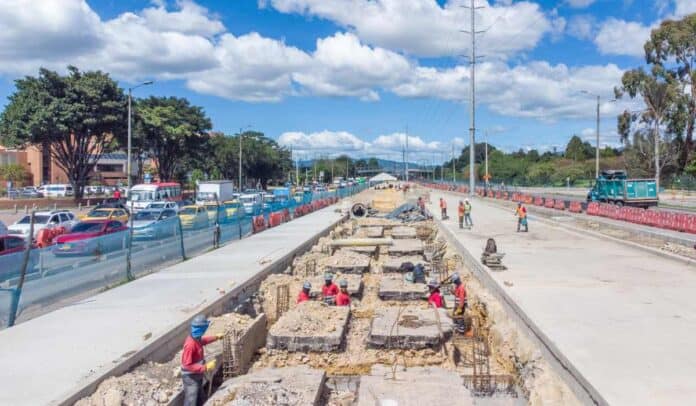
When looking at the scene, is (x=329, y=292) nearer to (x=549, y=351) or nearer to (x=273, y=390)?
(x=549, y=351)

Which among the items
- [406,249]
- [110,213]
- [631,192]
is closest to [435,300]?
[406,249]

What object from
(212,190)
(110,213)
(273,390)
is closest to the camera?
(273,390)

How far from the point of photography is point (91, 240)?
43.8 ft

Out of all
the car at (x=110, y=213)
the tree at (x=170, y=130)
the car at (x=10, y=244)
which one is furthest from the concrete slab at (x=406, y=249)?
the tree at (x=170, y=130)

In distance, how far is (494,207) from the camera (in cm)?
4516

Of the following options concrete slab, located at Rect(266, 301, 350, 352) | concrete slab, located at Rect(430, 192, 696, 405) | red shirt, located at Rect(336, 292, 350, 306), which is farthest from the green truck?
concrete slab, located at Rect(266, 301, 350, 352)

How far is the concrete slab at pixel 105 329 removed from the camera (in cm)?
752

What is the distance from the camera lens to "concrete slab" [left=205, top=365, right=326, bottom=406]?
7301 mm

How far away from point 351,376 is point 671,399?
180 inches

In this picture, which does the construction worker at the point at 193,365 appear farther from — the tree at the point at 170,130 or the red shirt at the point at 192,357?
the tree at the point at 170,130

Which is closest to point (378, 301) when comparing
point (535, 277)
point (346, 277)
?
point (346, 277)

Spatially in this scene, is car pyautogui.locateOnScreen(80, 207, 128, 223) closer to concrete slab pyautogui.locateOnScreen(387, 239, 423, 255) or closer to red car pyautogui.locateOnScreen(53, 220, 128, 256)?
red car pyautogui.locateOnScreen(53, 220, 128, 256)

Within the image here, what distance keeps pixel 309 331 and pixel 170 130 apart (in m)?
46.9

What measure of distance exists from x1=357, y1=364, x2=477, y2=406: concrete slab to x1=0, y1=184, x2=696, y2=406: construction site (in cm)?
2
